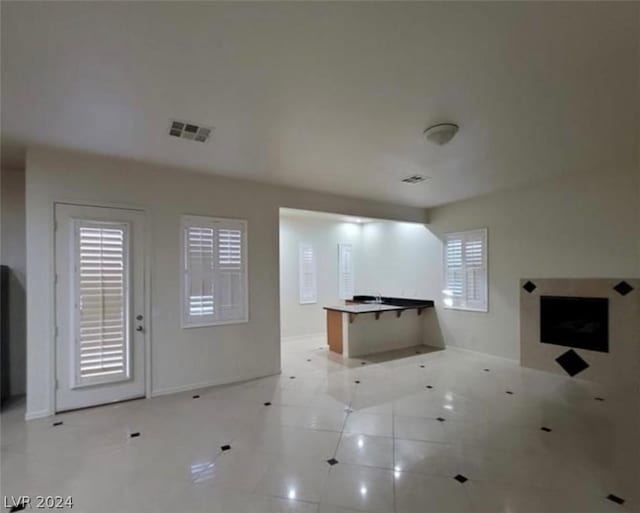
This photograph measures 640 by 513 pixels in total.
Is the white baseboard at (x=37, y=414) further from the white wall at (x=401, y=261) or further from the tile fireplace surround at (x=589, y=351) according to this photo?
the tile fireplace surround at (x=589, y=351)

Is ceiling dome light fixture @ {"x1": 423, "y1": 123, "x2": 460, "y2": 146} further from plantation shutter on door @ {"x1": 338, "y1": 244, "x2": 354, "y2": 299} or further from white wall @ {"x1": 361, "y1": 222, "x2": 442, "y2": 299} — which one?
plantation shutter on door @ {"x1": 338, "y1": 244, "x2": 354, "y2": 299}

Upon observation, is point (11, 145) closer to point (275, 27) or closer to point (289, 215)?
point (275, 27)

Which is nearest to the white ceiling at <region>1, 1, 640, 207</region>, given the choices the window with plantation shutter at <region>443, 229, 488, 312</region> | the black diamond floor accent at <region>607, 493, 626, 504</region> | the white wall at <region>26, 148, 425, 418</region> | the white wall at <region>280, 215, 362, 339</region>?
the white wall at <region>26, 148, 425, 418</region>

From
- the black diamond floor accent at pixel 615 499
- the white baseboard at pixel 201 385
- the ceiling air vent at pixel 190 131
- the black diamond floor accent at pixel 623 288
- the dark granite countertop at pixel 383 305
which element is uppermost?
the ceiling air vent at pixel 190 131

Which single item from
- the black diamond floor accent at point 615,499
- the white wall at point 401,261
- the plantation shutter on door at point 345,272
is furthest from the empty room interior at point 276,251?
the plantation shutter on door at point 345,272

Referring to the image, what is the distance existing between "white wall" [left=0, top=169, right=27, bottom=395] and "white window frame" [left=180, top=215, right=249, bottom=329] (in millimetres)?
2146

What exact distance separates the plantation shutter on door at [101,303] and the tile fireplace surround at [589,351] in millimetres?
5829

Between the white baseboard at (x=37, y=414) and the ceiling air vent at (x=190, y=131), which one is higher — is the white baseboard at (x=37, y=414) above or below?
below

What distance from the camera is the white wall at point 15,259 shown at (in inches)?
171

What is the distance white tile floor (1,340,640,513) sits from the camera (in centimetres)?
225

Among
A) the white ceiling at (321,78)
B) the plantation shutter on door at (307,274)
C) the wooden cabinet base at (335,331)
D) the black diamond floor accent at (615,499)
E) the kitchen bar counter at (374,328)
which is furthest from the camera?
the plantation shutter on door at (307,274)

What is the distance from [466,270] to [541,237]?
140 cm

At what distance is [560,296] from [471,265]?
1.50 m

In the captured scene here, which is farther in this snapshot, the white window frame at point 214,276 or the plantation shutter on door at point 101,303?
the white window frame at point 214,276
